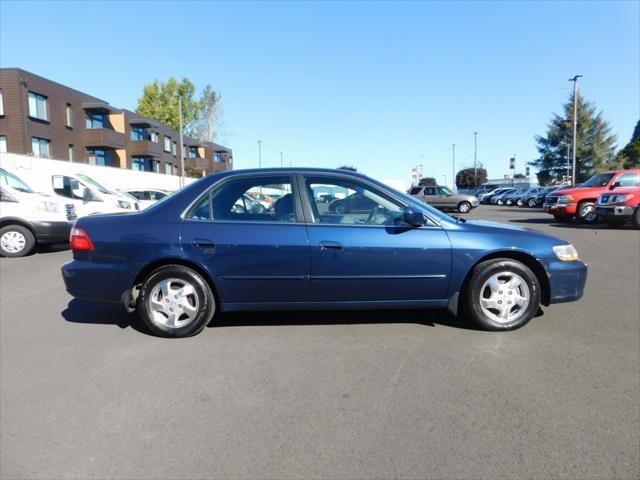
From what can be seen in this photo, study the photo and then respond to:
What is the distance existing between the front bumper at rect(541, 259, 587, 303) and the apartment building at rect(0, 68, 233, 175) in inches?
1234

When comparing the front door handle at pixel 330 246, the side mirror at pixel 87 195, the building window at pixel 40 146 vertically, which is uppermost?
the building window at pixel 40 146

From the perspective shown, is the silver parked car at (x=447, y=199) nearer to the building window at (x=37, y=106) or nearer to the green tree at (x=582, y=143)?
the building window at (x=37, y=106)

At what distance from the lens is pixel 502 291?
4312 millimetres

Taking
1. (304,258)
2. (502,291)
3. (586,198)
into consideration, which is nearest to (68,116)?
(586,198)

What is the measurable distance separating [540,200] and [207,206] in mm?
32612

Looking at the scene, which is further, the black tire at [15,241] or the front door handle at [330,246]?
the black tire at [15,241]

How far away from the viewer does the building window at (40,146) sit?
101 ft

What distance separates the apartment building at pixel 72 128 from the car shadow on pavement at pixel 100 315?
90.9 feet

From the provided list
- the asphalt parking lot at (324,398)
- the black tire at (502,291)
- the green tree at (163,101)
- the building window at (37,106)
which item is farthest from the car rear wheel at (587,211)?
the green tree at (163,101)

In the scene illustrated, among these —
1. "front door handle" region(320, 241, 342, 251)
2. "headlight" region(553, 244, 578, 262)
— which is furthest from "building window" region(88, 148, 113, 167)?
"headlight" region(553, 244, 578, 262)

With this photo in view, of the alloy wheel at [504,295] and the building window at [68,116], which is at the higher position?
the building window at [68,116]

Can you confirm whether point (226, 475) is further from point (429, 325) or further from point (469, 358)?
point (429, 325)

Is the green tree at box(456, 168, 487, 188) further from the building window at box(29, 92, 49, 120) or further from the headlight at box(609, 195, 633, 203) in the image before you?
the headlight at box(609, 195, 633, 203)

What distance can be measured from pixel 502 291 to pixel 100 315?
13.8ft
